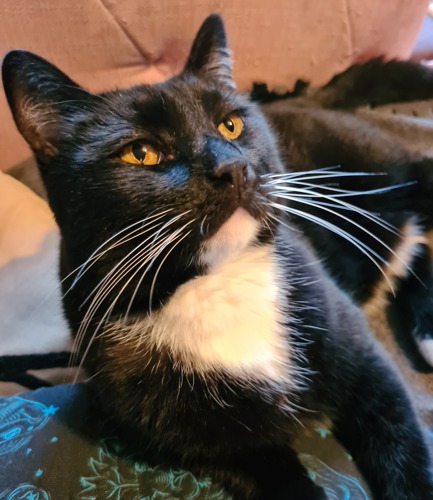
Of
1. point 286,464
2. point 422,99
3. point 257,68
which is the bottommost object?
point 286,464

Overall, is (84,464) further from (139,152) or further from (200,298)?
(139,152)

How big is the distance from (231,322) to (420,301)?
0.62 meters

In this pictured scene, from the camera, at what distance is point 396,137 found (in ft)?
4.74

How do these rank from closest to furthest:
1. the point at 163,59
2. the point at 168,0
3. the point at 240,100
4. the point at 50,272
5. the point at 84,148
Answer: the point at 84,148
the point at 240,100
the point at 50,272
the point at 168,0
the point at 163,59

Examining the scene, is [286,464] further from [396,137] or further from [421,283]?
[396,137]

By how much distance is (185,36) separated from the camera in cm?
140

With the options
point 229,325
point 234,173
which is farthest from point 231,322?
point 234,173

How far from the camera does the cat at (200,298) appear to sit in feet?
2.41

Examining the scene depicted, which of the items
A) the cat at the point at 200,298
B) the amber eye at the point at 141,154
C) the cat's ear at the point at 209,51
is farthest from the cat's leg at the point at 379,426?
the cat's ear at the point at 209,51

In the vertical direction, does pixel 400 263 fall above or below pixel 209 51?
below

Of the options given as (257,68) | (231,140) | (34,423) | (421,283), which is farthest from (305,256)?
(257,68)

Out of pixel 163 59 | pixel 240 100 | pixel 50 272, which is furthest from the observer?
pixel 163 59

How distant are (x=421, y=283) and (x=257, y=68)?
31.6 inches

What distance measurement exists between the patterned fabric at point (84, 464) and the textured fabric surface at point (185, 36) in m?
0.81
